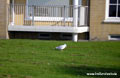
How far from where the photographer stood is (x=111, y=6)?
19.3m

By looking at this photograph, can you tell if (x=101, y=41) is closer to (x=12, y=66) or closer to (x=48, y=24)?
(x=48, y=24)

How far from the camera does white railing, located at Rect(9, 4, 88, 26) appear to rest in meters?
19.8

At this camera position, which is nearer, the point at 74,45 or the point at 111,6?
the point at 74,45

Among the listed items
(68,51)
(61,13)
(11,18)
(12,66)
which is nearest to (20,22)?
(11,18)

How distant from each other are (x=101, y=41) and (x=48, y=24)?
126 inches

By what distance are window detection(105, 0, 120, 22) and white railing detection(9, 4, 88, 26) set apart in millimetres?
1259

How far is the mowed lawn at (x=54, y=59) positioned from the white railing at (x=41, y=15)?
3.06 m

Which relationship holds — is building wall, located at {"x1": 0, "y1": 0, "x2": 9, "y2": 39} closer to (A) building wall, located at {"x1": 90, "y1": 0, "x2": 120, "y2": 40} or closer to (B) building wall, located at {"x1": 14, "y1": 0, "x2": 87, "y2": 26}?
(B) building wall, located at {"x1": 14, "y1": 0, "x2": 87, "y2": 26}

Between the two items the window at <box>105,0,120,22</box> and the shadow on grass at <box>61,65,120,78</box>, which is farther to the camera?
the window at <box>105,0,120,22</box>

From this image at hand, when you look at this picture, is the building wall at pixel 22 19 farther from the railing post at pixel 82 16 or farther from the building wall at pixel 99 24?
the building wall at pixel 99 24

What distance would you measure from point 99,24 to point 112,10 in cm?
104

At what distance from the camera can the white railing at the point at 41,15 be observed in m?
19.8

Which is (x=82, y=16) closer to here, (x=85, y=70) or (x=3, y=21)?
(x=3, y=21)

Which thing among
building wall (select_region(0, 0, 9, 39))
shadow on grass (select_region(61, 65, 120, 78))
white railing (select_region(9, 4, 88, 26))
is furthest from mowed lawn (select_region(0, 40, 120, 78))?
white railing (select_region(9, 4, 88, 26))
